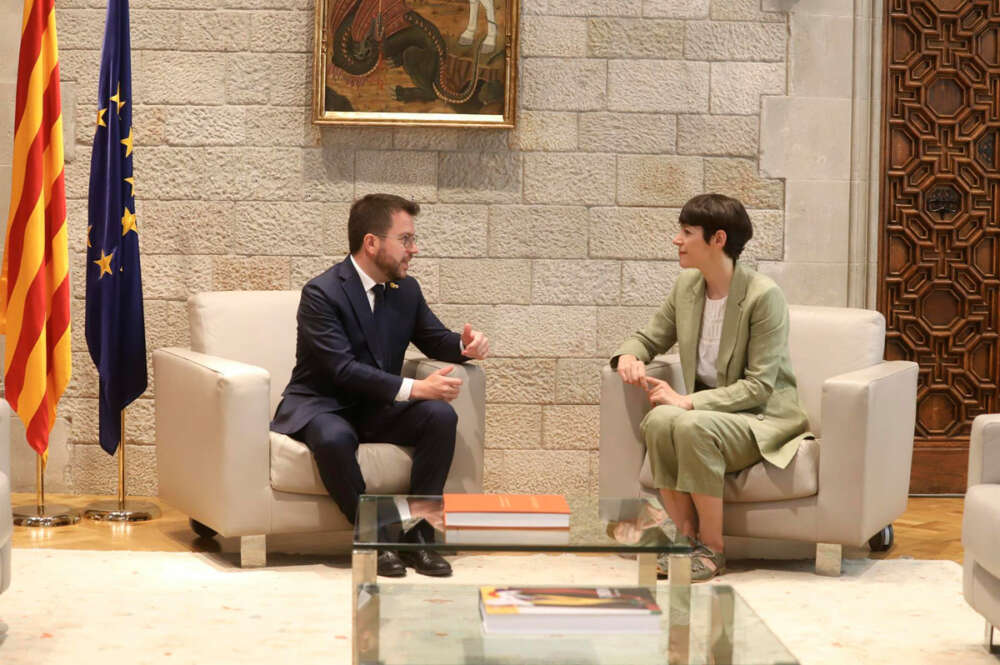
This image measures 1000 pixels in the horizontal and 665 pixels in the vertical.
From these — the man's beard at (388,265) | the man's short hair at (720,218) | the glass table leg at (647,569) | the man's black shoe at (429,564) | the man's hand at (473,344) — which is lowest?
the man's black shoe at (429,564)

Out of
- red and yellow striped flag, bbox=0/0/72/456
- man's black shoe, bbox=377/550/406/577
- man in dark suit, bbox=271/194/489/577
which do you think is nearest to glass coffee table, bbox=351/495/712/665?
man's black shoe, bbox=377/550/406/577

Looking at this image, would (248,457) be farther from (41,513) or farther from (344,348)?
(41,513)

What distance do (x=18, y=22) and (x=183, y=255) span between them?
1124 millimetres

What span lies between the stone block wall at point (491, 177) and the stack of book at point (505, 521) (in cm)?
222

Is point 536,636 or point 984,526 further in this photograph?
point 984,526

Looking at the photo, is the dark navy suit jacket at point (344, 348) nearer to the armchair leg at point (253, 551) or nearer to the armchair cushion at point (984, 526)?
the armchair leg at point (253, 551)

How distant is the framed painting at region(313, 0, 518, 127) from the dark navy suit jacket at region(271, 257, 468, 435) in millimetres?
984

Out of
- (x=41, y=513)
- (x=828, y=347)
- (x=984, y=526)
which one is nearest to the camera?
(x=984, y=526)

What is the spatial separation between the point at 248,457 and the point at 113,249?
46.8 inches

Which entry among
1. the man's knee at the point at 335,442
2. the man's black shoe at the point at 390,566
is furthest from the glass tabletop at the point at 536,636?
the man's knee at the point at 335,442

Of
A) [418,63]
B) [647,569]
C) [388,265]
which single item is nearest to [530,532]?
[647,569]

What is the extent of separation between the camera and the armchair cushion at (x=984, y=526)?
9.51 ft

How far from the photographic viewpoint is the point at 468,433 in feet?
13.6

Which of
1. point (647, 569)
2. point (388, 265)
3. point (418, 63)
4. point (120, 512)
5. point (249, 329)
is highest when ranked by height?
point (418, 63)
